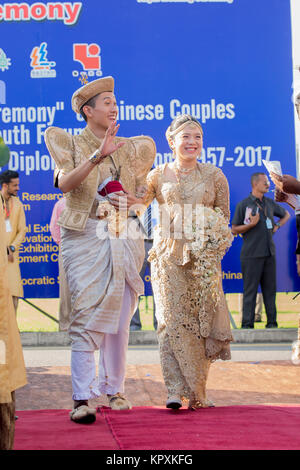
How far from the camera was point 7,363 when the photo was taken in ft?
9.31

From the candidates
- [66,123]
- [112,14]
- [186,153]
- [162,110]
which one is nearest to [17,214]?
[66,123]

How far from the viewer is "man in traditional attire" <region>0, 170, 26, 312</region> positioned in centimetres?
847

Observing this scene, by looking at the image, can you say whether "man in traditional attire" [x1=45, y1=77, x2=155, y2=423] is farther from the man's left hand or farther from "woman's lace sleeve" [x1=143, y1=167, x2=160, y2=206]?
"woman's lace sleeve" [x1=143, y1=167, x2=160, y2=206]

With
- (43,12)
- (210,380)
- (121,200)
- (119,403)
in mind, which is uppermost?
(43,12)

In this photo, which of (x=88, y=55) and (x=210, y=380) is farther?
(x=88, y=55)

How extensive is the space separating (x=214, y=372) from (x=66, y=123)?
392cm

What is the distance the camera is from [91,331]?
4.62 m

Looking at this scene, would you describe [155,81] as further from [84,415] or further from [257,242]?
[84,415]

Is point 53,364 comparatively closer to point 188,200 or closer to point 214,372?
point 214,372

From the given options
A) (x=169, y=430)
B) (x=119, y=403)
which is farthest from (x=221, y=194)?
(x=169, y=430)

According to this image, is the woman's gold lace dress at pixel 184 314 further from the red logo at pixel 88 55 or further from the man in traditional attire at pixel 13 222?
the red logo at pixel 88 55

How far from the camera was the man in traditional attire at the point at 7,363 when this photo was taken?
280 centimetres

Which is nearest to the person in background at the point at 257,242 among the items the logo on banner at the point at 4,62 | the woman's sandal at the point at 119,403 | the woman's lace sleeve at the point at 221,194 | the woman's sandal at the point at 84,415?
the logo on banner at the point at 4,62

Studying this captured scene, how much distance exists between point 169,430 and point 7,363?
47.7 inches
